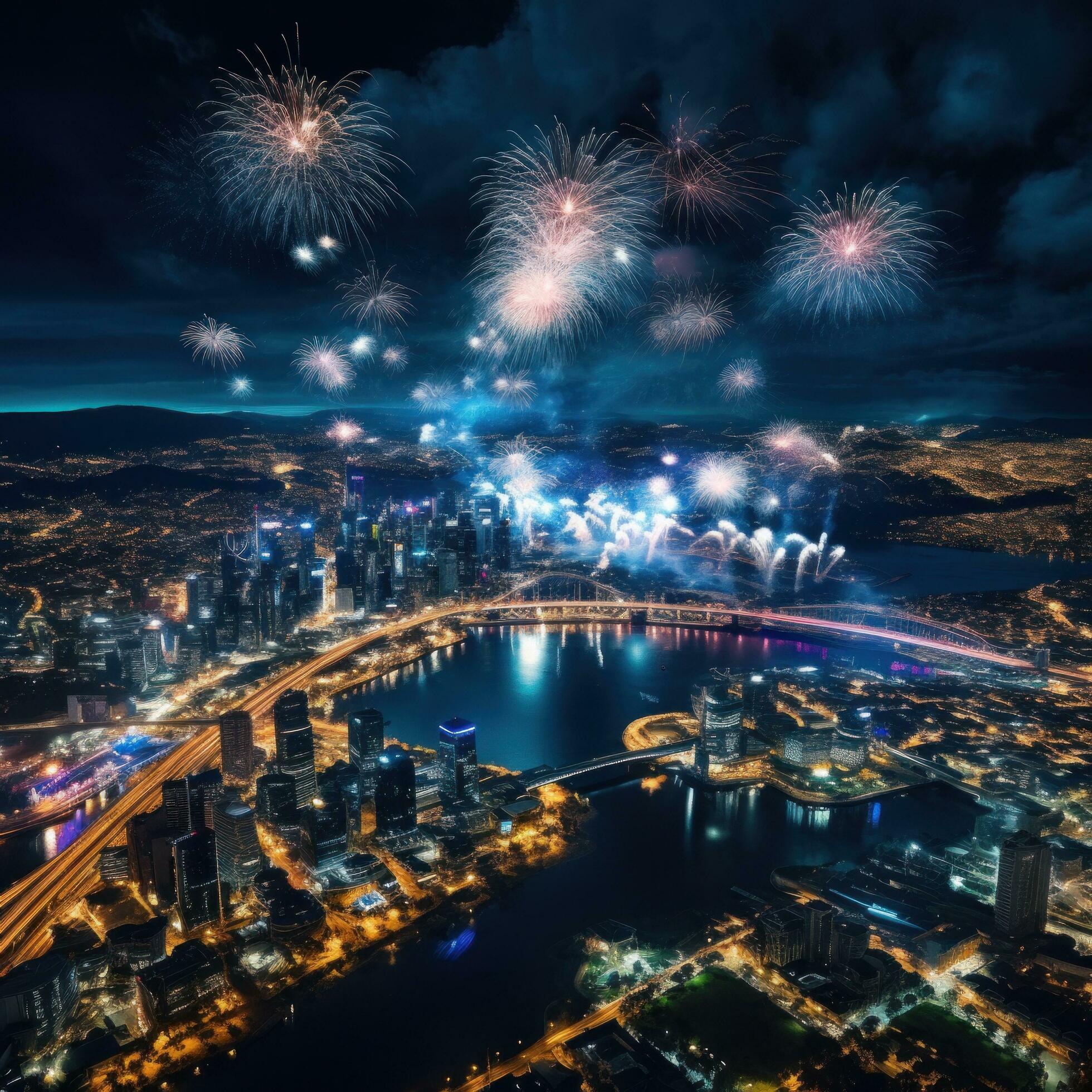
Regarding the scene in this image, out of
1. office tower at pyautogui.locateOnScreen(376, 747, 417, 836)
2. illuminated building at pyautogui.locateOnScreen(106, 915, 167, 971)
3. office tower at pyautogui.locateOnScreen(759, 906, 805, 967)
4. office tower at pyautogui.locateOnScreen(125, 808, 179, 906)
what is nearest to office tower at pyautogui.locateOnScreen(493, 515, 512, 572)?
office tower at pyautogui.locateOnScreen(376, 747, 417, 836)

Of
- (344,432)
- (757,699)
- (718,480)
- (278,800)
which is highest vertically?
(344,432)

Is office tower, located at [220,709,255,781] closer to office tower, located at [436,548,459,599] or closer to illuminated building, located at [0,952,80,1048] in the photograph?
illuminated building, located at [0,952,80,1048]

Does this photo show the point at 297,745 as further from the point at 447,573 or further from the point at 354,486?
the point at 354,486

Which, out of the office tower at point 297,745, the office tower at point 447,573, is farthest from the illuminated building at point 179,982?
the office tower at point 447,573

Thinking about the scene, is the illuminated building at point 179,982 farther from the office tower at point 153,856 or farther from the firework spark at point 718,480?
the firework spark at point 718,480

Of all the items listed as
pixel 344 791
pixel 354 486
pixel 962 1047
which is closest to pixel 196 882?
pixel 344 791
